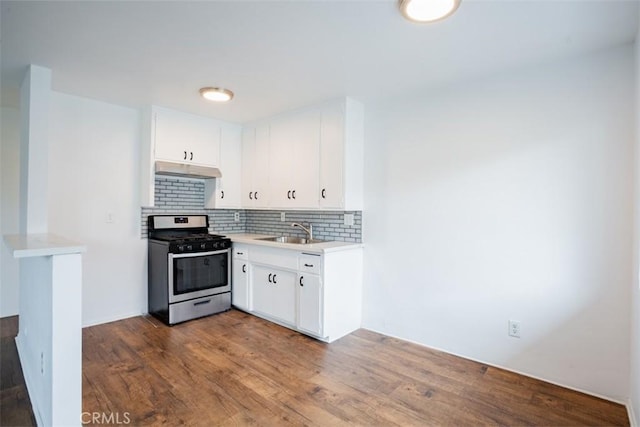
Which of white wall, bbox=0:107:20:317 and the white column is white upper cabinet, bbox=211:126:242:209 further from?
white wall, bbox=0:107:20:317

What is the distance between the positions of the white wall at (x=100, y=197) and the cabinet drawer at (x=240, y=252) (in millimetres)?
1014

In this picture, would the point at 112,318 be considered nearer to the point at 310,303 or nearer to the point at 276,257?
the point at 276,257

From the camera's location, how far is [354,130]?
3293 millimetres

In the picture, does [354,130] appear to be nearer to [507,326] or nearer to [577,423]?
[507,326]

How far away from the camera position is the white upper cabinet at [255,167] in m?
3.96

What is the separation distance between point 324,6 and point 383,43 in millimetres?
541

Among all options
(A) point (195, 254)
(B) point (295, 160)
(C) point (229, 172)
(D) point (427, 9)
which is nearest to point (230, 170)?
(C) point (229, 172)

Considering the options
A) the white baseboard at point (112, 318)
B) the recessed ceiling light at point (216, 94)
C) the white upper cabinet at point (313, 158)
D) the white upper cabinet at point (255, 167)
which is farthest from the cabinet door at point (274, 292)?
the recessed ceiling light at point (216, 94)

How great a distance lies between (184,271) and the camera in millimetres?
3488

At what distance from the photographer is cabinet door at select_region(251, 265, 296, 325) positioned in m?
3.29

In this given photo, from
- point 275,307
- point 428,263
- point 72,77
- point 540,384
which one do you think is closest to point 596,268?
point 540,384

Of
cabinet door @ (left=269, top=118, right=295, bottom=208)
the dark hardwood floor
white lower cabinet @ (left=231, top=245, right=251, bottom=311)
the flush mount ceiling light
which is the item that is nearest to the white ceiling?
the flush mount ceiling light

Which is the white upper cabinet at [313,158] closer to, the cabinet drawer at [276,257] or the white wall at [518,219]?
the white wall at [518,219]

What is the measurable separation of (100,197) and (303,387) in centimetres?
285
